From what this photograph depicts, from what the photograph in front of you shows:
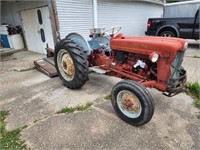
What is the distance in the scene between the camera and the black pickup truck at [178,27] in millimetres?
7082

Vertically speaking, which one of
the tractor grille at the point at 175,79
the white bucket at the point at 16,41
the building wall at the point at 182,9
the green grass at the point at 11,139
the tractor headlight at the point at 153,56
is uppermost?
the building wall at the point at 182,9

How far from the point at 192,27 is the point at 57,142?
23.7ft

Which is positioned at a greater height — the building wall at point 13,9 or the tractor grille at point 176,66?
the building wall at point 13,9

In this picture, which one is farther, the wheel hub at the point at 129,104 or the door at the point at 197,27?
the door at the point at 197,27

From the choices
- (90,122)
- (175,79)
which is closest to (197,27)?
(175,79)

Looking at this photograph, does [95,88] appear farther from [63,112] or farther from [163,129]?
[163,129]

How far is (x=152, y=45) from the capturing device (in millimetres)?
2412

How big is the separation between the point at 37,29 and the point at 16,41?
1.64 meters

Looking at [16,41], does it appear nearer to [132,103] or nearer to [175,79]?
[132,103]

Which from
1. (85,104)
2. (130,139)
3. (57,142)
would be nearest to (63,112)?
(85,104)

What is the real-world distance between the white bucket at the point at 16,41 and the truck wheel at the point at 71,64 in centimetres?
486

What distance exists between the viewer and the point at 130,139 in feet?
7.03

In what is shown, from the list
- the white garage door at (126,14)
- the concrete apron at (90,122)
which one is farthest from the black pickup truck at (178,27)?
the concrete apron at (90,122)

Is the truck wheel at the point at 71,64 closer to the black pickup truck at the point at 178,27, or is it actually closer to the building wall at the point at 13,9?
the building wall at the point at 13,9
